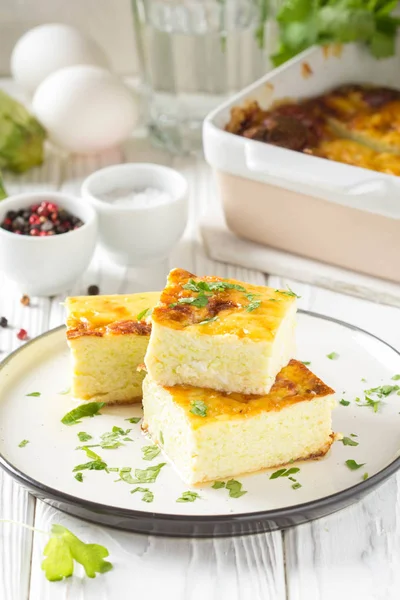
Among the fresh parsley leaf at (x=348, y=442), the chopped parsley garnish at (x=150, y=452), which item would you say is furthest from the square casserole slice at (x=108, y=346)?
the fresh parsley leaf at (x=348, y=442)

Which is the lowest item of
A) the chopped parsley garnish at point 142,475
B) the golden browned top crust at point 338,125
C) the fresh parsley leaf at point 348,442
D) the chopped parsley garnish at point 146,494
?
the fresh parsley leaf at point 348,442

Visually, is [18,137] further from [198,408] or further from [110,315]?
[198,408]

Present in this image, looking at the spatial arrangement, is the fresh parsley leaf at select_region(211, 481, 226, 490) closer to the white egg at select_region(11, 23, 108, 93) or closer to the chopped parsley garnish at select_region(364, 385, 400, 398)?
the chopped parsley garnish at select_region(364, 385, 400, 398)

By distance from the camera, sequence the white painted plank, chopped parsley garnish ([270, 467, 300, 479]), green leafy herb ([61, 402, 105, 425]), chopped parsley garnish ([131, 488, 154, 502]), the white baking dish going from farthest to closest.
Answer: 1. the white baking dish
2. green leafy herb ([61, 402, 105, 425])
3. chopped parsley garnish ([270, 467, 300, 479])
4. chopped parsley garnish ([131, 488, 154, 502])
5. the white painted plank

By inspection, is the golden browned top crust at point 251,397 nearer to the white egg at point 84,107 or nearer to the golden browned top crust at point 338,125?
the golden browned top crust at point 338,125

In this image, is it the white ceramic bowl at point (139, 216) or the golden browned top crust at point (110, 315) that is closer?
the golden browned top crust at point (110, 315)

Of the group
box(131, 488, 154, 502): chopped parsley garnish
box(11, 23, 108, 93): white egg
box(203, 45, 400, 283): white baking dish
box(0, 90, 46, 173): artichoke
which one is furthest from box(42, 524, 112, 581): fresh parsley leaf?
box(11, 23, 108, 93): white egg
